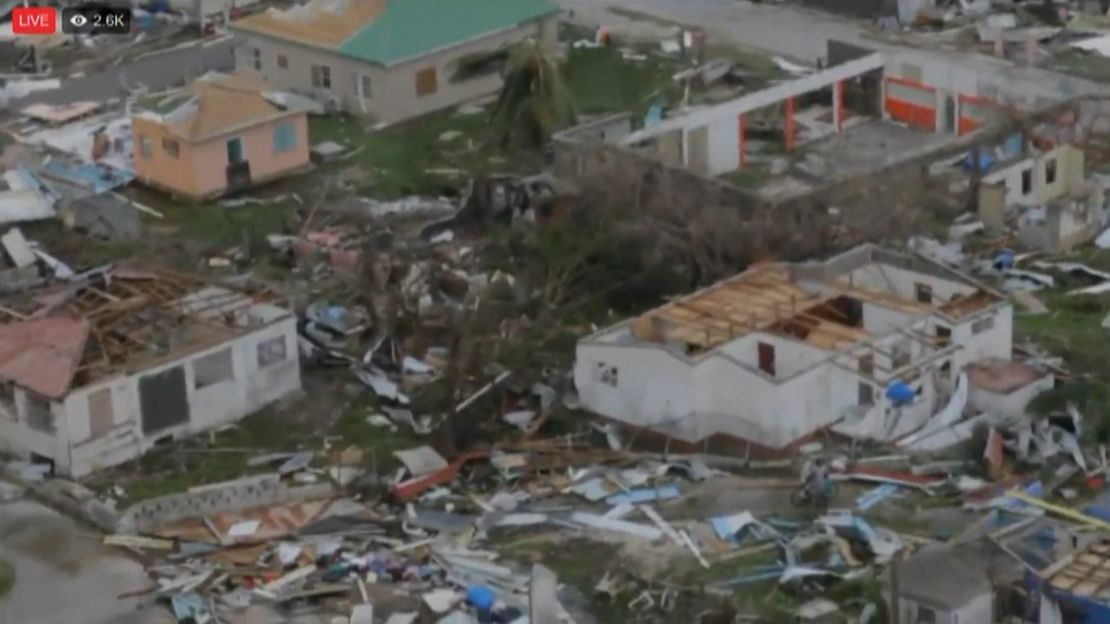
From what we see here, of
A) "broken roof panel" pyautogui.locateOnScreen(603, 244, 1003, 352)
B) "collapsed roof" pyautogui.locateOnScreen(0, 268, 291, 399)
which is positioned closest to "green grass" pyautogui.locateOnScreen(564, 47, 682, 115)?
"broken roof panel" pyautogui.locateOnScreen(603, 244, 1003, 352)

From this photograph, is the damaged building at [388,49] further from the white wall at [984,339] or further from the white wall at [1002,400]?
the white wall at [1002,400]

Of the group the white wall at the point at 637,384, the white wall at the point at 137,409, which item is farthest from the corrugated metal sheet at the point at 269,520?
the white wall at the point at 637,384

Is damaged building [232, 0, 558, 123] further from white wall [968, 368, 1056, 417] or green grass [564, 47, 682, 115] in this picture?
white wall [968, 368, 1056, 417]

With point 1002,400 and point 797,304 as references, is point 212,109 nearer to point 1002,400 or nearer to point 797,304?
point 797,304

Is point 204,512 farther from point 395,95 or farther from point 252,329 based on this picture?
point 395,95

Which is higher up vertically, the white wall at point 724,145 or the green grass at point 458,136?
the white wall at point 724,145

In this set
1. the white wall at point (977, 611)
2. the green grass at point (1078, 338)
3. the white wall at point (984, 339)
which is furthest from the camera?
the white wall at point (984, 339)

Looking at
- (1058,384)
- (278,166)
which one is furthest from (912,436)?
(278,166)
